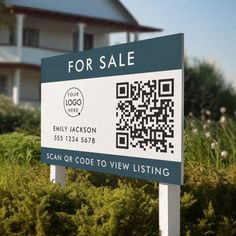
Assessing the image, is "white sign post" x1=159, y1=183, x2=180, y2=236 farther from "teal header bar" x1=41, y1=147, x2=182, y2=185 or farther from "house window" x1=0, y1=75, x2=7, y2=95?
"house window" x1=0, y1=75, x2=7, y2=95

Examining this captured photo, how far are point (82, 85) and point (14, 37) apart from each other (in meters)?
29.9

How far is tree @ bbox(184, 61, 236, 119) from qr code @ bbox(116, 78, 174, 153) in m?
27.3

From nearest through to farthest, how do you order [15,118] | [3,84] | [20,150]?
[20,150], [15,118], [3,84]

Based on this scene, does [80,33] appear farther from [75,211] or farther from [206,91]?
[75,211]

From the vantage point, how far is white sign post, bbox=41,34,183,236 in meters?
5.20

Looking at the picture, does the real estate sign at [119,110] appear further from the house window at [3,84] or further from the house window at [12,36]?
the house window at [12,36]

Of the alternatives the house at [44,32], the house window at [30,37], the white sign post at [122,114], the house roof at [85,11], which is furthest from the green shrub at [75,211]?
the house window at [30,37]

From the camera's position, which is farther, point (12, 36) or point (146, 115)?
point (12, 36)

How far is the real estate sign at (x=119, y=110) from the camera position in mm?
5215

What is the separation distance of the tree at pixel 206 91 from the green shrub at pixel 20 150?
915 inches

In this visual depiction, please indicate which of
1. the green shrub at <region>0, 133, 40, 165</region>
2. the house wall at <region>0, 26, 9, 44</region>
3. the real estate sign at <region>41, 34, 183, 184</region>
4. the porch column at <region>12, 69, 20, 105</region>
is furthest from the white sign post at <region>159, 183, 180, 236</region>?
the house wall at <region>0, 26, 9, 44</region>

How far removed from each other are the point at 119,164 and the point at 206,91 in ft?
94.9

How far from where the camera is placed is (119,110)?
5793 mm

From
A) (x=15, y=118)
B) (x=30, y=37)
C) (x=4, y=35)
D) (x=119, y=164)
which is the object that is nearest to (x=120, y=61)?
(x=119, y=164)
